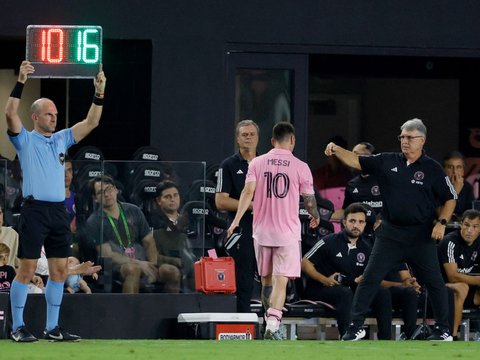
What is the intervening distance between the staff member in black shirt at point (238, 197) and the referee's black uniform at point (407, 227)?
59.5 inches

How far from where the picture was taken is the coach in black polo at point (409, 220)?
13.7m

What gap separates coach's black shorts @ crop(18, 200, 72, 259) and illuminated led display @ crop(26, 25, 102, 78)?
4.89ft

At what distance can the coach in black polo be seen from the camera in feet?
44.9

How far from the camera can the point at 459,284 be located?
1598 centimetres

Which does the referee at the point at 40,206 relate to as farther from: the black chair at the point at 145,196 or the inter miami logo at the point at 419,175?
the inter miami logo at the point at 419,175

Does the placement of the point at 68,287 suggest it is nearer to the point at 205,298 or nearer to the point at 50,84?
the point at 205,298

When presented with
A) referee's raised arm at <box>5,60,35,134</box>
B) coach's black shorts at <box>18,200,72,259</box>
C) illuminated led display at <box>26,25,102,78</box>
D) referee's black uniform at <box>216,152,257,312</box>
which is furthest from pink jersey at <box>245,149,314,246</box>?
referee's raised arm at <box>5,60,35,134</box>

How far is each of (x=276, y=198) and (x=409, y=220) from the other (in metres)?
1.22

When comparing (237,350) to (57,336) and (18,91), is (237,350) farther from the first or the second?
(18,91)

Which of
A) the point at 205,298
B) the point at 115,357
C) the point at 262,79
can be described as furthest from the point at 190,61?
the point at 115,357

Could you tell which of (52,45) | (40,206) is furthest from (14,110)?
(52,45)

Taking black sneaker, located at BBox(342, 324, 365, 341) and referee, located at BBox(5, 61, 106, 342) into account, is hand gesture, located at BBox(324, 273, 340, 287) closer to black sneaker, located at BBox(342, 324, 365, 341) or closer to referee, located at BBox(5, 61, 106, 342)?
black sneaker, located at BBox(342, 324, 365, 341)

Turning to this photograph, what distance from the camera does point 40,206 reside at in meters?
12.6

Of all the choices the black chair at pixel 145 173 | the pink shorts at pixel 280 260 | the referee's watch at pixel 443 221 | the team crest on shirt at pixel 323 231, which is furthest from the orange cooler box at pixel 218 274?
the referee's watch at pixel 443 221
